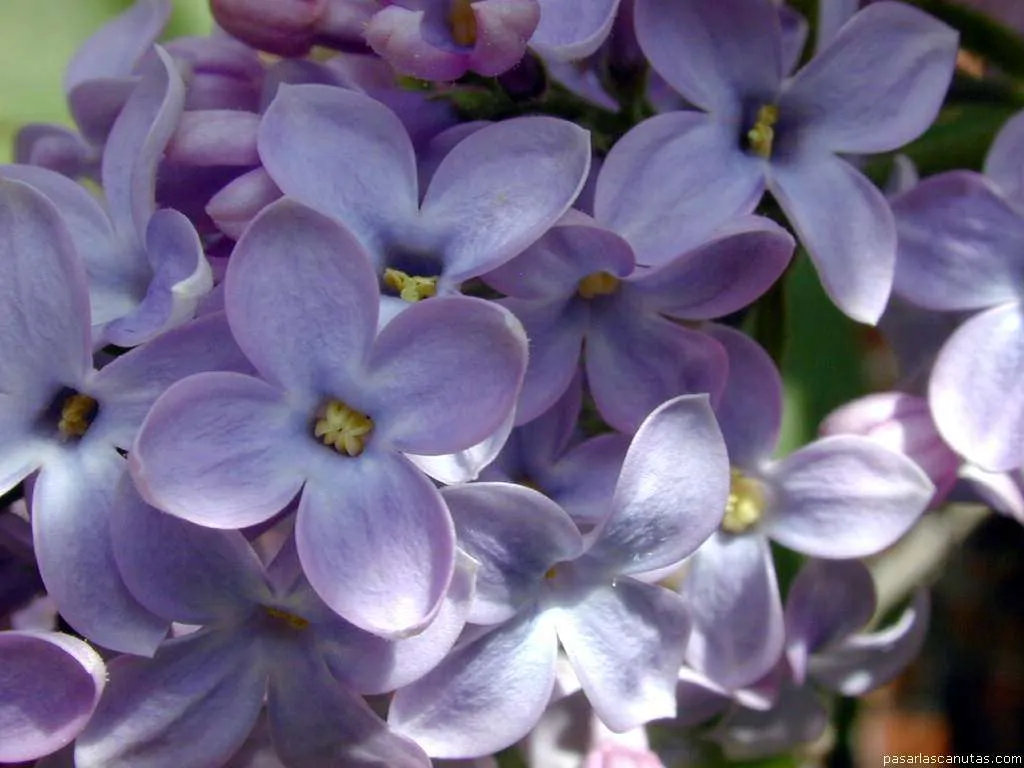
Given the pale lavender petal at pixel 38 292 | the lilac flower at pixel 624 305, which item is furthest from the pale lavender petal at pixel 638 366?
the pale lavender petal at pixel 38 292

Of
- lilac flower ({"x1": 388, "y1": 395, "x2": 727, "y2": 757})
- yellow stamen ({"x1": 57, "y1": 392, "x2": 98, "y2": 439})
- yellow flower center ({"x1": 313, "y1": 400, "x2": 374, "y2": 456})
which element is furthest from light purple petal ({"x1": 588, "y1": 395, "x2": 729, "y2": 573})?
yellow stamen ({"x1": 57, "y1": 392, "x2": 98, "y2": 439})

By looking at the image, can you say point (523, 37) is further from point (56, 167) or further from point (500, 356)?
point (56, 167)

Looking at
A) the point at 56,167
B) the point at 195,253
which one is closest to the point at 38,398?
the point at 195,253

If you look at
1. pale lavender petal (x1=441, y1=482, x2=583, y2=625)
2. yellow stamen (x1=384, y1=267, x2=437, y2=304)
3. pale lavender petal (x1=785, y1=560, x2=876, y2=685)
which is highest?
yellow stamen (x1=384, y1=267, x2=437, y2=304)

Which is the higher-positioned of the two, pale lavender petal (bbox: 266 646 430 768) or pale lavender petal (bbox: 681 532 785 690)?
pale lavender petal (bbox: 266 646 430 768)

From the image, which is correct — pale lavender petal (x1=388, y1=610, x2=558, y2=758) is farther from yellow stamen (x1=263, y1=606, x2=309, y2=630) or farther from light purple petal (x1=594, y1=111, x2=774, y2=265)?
light purple petal (x1=594, y1=111, x2=774, y2=265)
